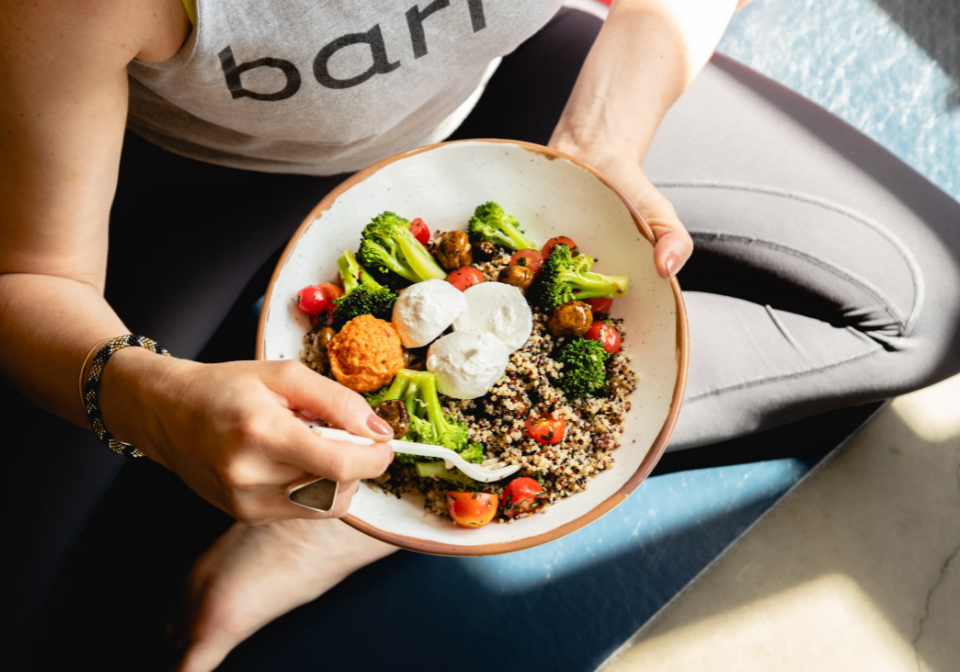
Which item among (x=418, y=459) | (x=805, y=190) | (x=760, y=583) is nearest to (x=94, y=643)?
(x=418, y=459)

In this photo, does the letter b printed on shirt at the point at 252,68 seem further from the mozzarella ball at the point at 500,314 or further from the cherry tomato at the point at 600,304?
the cherry tomato at the point at 600,304

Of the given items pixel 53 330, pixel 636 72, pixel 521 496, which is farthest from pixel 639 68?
pixel 53 330

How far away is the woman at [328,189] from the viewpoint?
35.0 inches

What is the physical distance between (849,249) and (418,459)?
1006 millimetres

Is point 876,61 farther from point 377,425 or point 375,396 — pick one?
point 377,425

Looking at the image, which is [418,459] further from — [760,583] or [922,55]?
[922,55]

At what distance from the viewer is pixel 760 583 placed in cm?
170

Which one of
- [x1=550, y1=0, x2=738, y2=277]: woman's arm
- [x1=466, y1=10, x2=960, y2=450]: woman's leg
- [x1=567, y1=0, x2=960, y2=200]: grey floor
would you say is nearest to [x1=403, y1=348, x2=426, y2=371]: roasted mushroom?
[x1=550, y1=0, x2=738, y2=277]: woman's arm

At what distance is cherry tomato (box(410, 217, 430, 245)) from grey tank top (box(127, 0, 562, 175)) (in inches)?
6.9

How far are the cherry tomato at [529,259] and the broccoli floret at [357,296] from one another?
0.22 metres

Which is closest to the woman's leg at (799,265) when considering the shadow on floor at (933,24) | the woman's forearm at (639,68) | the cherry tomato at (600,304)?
the woman's forearm at (639,68)

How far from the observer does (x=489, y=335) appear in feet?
3.38

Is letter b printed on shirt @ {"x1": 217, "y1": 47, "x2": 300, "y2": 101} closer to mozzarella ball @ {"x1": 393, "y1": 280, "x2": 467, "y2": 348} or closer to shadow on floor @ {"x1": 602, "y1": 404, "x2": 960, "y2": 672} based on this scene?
mozzarella ball @ {"x1": 393, "y1": 280, "x2": 467, "y2": 348}

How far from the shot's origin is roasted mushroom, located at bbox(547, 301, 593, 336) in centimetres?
108
